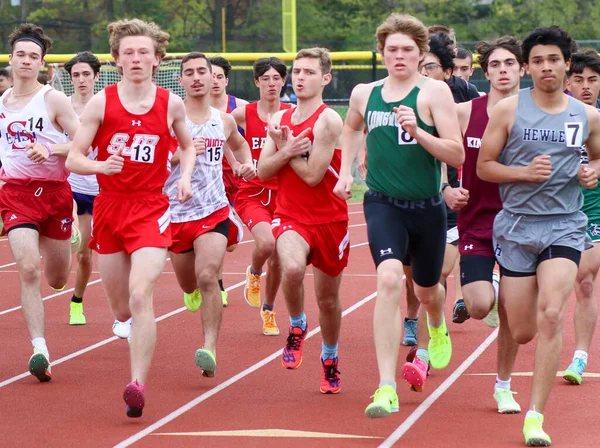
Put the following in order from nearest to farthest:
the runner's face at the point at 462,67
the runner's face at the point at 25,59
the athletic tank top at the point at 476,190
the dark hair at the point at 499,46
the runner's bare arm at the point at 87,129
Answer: the runner's bare arm at the point at 87,129 < the athletic tank top at the point at 476,190 < the dark hair at the point at 499,46 < the runner's face at the point at 25,59 < the runner's face at the point at 462,67

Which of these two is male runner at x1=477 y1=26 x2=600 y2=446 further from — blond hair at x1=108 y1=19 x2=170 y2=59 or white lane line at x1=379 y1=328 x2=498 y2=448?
blond hair at x1=108 y1=19 x2=170 y2=59

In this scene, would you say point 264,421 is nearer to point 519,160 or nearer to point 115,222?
point 115,222

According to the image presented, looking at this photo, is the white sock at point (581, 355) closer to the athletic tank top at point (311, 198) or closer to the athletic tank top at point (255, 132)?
the athletic tank top at point (311, 198)

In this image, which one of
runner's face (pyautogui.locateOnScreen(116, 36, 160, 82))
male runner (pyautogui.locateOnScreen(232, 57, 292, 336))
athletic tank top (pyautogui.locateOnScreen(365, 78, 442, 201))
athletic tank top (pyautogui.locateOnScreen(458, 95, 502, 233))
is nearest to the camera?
athletic tank top (pyautogui.locateOnScreen(365, 78, 442, 201))

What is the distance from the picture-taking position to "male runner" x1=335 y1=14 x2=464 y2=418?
630cm

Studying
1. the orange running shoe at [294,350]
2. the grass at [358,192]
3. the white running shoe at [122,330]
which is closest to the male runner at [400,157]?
the orange running shoe at [294,350]

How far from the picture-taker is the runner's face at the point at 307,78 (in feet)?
24.5

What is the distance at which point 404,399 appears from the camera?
277 inches

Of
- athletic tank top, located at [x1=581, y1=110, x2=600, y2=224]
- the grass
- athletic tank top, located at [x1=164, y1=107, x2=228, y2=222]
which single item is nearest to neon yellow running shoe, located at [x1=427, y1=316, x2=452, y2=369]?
athletic tank top, located at [x1=581, y1=110, x2=600, y2=224]

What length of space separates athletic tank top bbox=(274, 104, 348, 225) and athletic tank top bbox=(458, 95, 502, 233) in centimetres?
78

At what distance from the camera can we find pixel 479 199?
23.7ft

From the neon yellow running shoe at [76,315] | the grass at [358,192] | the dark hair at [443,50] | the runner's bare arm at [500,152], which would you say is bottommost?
the grass at [358,192]

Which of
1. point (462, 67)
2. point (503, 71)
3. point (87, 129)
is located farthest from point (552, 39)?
point (462, 67)

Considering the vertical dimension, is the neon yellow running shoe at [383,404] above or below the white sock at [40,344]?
above
